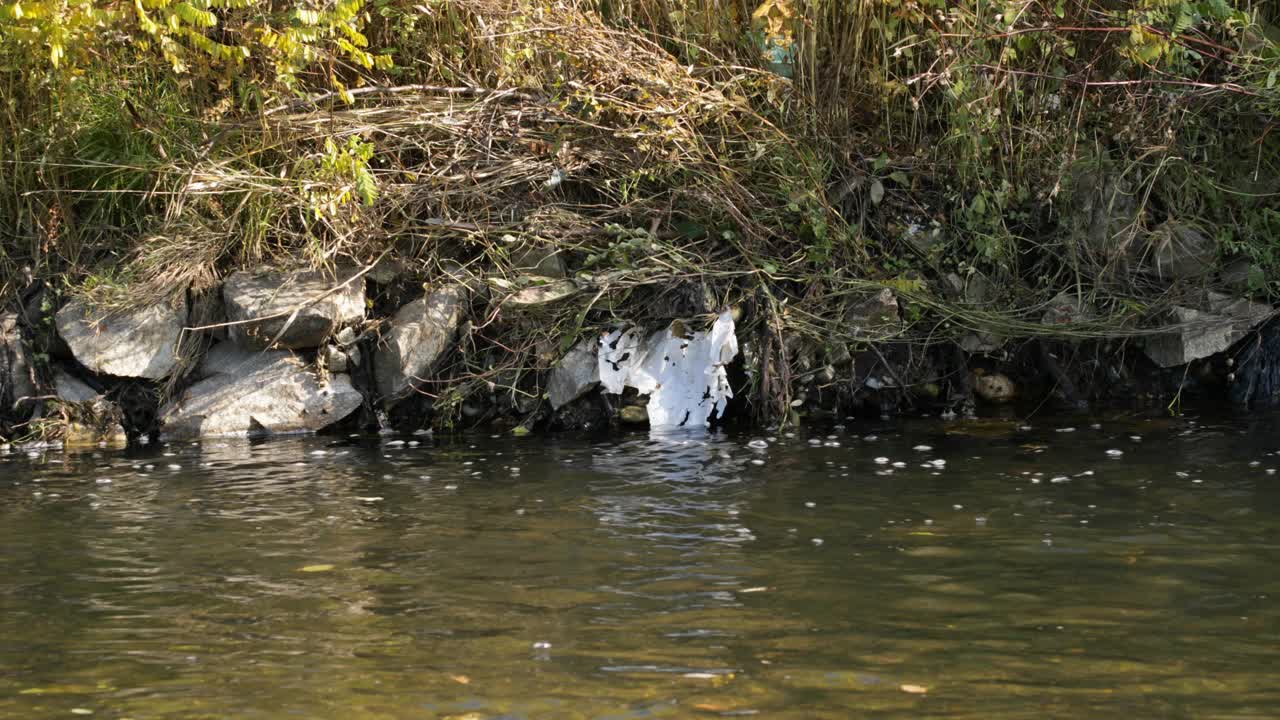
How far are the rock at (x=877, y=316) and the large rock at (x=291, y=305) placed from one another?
3.35m

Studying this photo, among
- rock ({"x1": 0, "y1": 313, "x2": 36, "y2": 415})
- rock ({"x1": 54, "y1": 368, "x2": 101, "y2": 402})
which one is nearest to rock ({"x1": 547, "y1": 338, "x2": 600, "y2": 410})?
rock ({"x1": 54, "y1": 368, "x2": 101, "y2": 402})

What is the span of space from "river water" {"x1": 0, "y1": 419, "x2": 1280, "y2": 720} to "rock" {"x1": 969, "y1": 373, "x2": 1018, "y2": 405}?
142 cm

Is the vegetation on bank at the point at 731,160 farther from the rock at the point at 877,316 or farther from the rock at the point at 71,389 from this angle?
the rock at the point at 71,389

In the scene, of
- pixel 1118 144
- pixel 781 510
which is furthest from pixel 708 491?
pixel 1118 144

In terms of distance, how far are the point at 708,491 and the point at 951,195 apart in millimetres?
3594

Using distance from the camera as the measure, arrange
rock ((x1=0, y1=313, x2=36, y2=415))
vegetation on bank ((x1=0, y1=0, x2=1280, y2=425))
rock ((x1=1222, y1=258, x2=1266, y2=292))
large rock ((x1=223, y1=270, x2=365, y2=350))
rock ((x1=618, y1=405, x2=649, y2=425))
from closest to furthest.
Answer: rock ((x1=1222, y1=258, x2=1266, y2=292)), vegetation on bank ((x1=0, y1=0, x2=1280, y2=425)), rock ((x1=618, y1=405, x2=649, y2=425)), large rock ((x1=223, y1=270, x2=365, y2=350)), rock ((x1=0, y1=313, x2=36, y2=415))

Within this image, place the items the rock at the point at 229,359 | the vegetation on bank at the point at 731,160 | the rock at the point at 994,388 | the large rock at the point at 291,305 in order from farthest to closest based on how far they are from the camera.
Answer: the rock at the point at 229,359, the rock at the point at 994,388, the large rock at the point at 291,305, the vegetation on bank at the point at 731,160

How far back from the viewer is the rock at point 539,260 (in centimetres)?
931

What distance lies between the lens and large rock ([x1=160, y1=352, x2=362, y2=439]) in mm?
9266

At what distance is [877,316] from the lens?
8.97 metres

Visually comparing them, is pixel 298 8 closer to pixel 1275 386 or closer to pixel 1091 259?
pixel 1091 259

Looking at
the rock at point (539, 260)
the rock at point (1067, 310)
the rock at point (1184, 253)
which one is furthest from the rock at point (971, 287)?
the rock at point (539, 260)

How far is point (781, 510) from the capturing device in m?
6.14

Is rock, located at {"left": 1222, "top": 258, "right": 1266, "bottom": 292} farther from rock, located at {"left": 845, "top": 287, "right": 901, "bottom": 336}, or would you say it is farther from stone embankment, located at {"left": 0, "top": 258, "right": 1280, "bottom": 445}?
rock, located at {"left": 845, "top": 287, "right": 901, "bottom": 336}
